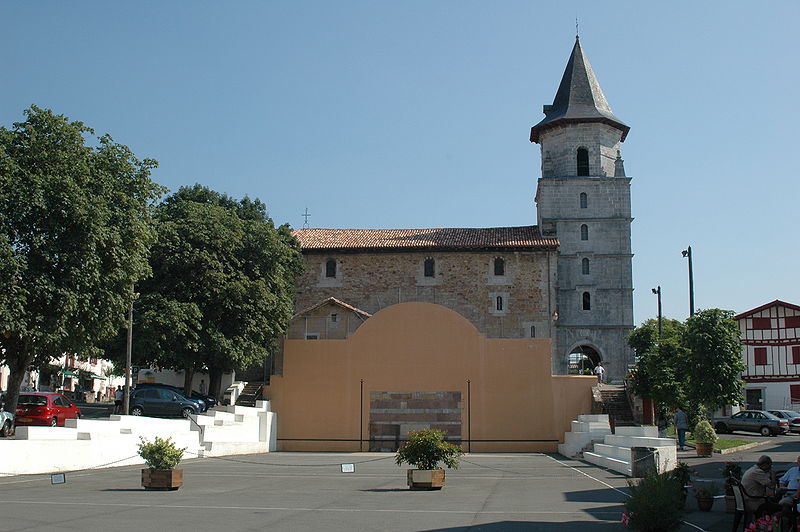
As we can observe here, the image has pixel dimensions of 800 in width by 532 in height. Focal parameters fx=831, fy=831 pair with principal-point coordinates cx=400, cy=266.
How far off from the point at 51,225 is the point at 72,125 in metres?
3.30

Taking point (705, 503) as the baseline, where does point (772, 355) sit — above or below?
above

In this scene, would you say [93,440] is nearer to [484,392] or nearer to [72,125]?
[72,125]

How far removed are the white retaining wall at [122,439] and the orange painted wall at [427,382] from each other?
1.92m

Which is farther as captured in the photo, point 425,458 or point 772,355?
point 772,355

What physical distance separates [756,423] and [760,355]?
1704 cm

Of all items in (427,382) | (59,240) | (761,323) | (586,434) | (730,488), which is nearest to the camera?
(730,488)

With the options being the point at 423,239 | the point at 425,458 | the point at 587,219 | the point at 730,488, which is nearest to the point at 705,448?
the point at 425,458

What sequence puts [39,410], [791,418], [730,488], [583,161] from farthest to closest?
[583,161] → [791,418] → [39,410] → [730,488]

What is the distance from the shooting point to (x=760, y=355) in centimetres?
5125

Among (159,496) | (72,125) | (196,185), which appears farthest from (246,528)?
(196,185)

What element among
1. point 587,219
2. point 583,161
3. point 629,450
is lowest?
point 629,450

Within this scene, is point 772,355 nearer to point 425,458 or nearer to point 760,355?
point 760,355

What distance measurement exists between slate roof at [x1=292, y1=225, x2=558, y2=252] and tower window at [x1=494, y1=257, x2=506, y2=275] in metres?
0.85

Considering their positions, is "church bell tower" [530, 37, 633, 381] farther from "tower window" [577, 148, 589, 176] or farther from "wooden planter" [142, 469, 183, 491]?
"wooden planter" [142, 469, 183, 491]
